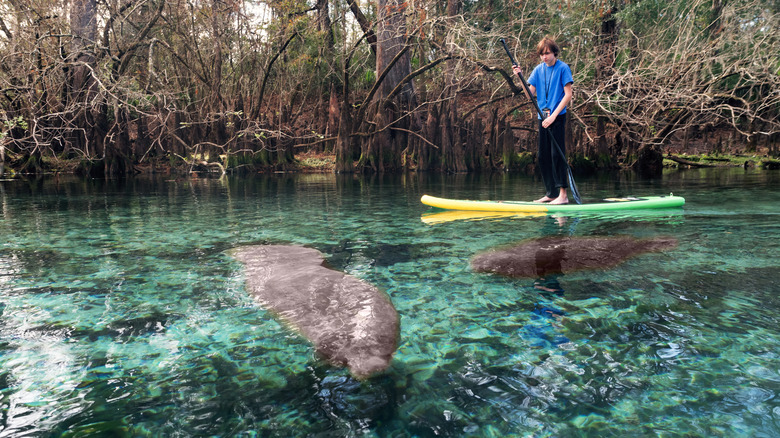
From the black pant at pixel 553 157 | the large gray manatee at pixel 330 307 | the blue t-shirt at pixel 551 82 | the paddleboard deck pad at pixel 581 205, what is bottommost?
the large gray manatee at pixel 330 307

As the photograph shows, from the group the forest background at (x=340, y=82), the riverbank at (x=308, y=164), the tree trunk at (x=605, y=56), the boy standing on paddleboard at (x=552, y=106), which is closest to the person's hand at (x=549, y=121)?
the boy standing on paddleboard at (x=552, y=106)

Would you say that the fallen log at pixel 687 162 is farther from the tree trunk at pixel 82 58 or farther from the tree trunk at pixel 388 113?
the tree trunk at pixel 82 58

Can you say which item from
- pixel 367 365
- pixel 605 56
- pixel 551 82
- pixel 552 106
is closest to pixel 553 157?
pixel 552 106

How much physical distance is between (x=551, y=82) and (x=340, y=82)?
1302 centimetres

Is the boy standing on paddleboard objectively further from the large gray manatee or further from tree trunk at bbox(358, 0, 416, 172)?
tree trunk at bbox(358, 0, 416, 172)

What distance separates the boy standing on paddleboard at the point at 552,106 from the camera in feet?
20.0

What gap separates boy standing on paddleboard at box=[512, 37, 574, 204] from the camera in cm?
608

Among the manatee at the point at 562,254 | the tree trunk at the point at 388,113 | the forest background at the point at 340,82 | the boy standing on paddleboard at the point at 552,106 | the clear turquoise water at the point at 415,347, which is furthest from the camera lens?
the tree trunk at the point at 388,113

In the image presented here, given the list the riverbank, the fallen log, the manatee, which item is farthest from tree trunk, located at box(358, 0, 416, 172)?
the manatee

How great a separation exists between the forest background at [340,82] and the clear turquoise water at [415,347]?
8493 mm

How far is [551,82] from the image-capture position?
6219 millimetres

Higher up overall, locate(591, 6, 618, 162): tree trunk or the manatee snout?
locate(591, 6, 618, 162): tree trunk

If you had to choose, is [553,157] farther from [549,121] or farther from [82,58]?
[82,58]

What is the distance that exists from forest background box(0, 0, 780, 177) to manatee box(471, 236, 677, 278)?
24.9ft
